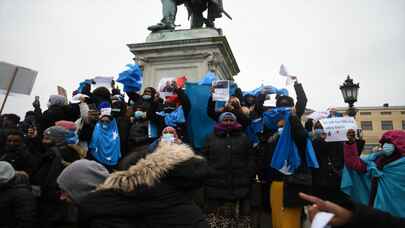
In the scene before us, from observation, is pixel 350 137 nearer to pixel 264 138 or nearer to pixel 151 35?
pixel 264 138

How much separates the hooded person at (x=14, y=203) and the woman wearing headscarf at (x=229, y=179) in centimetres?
223

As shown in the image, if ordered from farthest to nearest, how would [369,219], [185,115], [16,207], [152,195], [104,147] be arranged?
[185,115], [104,147], [16,207], [152,195], [369,219]

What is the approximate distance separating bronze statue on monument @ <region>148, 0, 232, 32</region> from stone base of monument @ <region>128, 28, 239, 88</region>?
1.42 feet

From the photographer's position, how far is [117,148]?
578 centimetres

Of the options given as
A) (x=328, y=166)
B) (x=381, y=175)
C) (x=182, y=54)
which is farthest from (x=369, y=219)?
(x=182, y=54)

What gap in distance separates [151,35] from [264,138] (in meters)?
5.22

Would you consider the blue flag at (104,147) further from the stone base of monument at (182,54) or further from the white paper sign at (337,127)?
the stone base of monument at (182,54)

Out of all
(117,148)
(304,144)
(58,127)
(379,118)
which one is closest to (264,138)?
(304,144)

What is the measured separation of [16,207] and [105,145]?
172 cm

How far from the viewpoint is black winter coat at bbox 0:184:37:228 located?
4082 mm

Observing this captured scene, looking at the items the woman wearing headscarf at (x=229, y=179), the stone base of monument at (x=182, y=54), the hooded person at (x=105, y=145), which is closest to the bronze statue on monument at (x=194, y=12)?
the stone base of monument at (x=182, y=54)

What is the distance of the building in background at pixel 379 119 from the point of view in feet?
252

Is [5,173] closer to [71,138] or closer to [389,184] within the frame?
[71,138]

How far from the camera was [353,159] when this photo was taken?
508 cm
